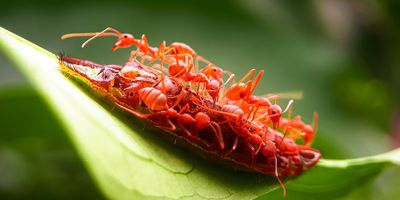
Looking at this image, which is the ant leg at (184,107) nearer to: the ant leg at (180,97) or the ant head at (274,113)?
the ant leg at (180,97)

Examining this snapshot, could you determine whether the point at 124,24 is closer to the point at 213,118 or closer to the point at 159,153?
the point at 213,118

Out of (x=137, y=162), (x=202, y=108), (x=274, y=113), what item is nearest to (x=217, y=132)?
(x=202, y=108)

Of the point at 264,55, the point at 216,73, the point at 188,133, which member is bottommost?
the point at 264,55

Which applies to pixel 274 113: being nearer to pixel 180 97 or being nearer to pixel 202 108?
pixel 202 108

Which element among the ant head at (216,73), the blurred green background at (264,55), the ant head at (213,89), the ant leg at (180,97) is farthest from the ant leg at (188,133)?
the blurred green background at (264,55)

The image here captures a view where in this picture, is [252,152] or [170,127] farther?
[252,152]

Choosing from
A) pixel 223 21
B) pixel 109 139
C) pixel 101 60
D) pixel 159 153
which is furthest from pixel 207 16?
pixel 109 139

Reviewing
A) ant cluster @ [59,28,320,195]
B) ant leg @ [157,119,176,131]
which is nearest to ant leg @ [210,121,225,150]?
ant cluster @ [59,28,320,195]
